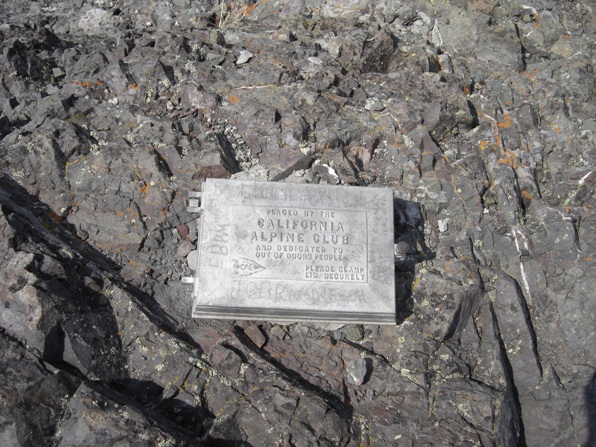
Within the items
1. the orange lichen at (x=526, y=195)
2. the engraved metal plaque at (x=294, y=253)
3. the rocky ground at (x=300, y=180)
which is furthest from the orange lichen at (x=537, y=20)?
the engraved metal plaque at (x=294, y=253)

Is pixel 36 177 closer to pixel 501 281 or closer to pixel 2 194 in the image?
pixel 2 194

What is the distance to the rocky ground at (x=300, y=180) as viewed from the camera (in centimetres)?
417

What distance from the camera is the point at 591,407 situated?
441cm

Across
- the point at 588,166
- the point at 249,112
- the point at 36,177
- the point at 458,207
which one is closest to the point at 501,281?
the point at 458,207

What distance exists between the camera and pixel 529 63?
660 centimetres

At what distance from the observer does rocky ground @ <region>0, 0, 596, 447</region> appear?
4.17m

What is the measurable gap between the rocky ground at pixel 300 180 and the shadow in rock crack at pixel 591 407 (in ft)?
0.05

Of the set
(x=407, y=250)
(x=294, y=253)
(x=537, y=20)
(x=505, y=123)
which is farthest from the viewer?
(x=537, y=20)

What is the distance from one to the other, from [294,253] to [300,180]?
40.4 inches

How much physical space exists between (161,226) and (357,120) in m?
2.23

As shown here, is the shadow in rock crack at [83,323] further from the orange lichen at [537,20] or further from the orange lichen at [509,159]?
the orange lichen at [537,20]

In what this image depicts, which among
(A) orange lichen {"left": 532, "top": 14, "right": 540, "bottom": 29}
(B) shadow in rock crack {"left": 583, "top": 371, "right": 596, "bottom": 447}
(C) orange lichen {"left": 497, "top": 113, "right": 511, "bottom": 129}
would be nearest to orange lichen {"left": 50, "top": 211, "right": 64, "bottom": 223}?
(C) orange lichen {"left": 497, "top": 113, "right": 511, "bottom": 129}

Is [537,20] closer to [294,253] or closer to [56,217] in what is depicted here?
[294,253]

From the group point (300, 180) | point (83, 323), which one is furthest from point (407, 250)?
point (83, 323)
